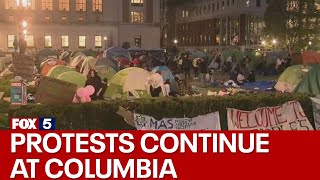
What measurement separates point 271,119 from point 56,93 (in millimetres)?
4996

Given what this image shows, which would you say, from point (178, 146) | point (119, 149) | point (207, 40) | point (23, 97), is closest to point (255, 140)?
point (178, 146)

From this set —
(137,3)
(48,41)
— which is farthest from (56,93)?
(137,3)

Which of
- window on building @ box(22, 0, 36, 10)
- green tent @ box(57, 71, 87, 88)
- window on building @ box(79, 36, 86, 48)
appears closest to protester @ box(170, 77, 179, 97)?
green tent @ box(57, 71, 87, 88)

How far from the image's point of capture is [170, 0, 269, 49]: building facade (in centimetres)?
8344

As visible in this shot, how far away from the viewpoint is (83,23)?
7594 cm

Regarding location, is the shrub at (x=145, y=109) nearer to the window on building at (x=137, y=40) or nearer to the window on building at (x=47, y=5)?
the window on building at (x=47, y=5)

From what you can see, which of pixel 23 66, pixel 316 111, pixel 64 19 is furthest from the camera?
pixel 64 19

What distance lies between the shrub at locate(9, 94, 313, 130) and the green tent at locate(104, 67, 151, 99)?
6.03m

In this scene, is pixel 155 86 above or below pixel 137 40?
below

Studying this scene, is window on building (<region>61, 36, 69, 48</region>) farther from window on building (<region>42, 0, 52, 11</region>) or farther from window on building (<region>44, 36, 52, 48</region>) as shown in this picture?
window on building (<region>42, 0, 52, 11</region>)

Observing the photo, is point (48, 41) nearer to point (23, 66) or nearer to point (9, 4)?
point (9, 4)

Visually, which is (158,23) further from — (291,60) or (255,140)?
(255,140)

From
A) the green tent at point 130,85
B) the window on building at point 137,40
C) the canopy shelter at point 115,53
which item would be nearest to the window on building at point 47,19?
the window on building at point 137,40

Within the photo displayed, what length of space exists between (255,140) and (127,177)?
2.22m
